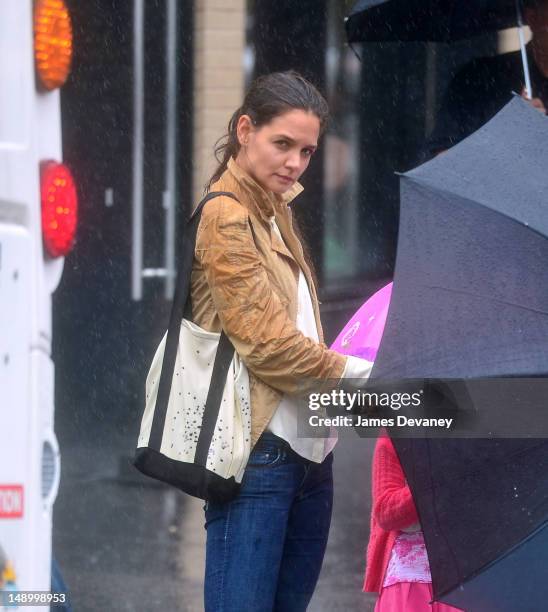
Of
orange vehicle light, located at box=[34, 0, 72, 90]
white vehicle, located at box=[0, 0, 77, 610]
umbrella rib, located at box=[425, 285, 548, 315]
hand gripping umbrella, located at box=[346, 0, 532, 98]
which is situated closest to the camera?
umbrella rib, located at box=[425, 285, 548, 315]

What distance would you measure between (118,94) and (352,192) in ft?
7.83

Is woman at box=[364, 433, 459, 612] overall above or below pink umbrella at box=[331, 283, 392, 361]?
below

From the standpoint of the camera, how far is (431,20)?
18.4ft

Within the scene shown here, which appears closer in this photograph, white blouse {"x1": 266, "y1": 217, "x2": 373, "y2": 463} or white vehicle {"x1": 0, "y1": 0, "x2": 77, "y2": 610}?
white vehicle {"x1": 0, "y1": 0, "x2": 77, "y2": 610}

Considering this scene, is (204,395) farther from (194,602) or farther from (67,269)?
(67,269)

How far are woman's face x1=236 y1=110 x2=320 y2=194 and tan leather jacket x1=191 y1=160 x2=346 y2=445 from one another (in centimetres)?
4

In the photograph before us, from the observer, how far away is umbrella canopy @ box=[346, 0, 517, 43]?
17.9ft

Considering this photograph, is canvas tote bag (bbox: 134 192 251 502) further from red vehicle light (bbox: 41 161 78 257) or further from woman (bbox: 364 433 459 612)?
woman (bbox: 364 433 459 612)

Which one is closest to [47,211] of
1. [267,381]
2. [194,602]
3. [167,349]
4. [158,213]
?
[167,349]

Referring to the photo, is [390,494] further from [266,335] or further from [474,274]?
[474,274]

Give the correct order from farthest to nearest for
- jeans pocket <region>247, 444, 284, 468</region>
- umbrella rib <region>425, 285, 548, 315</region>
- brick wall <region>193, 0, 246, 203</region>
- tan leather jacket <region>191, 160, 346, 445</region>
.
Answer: brick wall <region>193, 0, 246, 203</region> → jeans pocket <region>247, 444, 284, 468</region> → tan leather jacket <region>191, 160, 346, 445</region> → umbrella rib <region>425, 285, 548, 315</region>

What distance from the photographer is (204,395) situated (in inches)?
130

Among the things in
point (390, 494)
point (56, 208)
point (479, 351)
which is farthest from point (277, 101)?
point (390, 494)

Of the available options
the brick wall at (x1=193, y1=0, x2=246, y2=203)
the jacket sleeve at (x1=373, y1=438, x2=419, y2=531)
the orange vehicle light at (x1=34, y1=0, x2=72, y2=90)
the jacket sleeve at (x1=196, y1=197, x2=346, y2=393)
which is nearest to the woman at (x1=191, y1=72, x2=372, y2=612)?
the jacket sleeve at (x1=196, y1=197, x2=346, y2=393)
